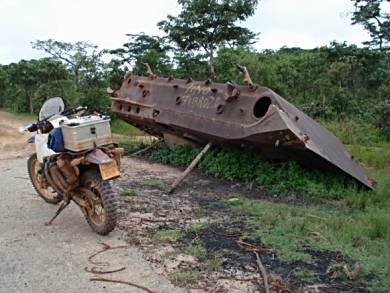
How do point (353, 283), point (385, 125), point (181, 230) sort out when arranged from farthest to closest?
1. point (385, 125)
2. point (181, 230)
3. point (353, 283)

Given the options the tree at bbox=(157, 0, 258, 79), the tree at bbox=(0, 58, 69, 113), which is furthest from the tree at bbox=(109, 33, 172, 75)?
the tree at bbox=(0, 58, 69, 113)

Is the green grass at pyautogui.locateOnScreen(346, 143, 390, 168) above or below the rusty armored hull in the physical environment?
below

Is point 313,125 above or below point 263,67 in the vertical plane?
below

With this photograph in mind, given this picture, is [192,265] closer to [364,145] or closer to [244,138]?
[244,138]

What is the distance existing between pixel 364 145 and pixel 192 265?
817 cm

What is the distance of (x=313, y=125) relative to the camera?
7520mm

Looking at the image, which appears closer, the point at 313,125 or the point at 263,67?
the point at 313,125

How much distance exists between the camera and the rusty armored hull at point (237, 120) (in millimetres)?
6258

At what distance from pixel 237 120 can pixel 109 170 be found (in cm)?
301

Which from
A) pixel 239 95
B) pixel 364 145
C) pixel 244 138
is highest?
pixel 239 95

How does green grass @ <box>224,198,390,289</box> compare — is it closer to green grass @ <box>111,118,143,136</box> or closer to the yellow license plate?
the yellow license plate

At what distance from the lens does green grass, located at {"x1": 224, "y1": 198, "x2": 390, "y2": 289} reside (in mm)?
3954

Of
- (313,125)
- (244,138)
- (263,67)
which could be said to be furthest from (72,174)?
(263,67)

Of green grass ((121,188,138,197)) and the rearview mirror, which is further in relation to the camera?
green grass ((121,188,138,197))
